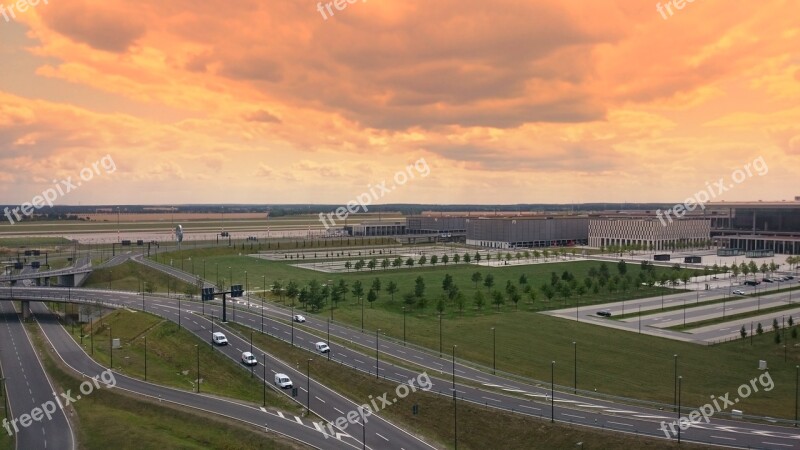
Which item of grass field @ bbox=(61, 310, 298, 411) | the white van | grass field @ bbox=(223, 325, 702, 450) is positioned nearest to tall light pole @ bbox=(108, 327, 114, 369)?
grass field @ bbox=(61, 310, 298, 411)

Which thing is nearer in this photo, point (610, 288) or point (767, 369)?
point (767, 369)

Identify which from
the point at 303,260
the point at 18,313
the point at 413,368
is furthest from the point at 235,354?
the point at 303,260

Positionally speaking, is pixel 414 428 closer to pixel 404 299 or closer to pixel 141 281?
pixel 404 299

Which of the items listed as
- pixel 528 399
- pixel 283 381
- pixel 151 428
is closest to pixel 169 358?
pixel 283 381

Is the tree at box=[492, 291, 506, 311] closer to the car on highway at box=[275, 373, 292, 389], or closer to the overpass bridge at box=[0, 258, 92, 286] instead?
the car on highway at box=[275, 373, 292, 389]

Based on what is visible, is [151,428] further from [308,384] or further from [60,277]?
[60,277]

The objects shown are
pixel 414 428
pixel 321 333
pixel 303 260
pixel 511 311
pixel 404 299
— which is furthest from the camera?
pixel 303 260
